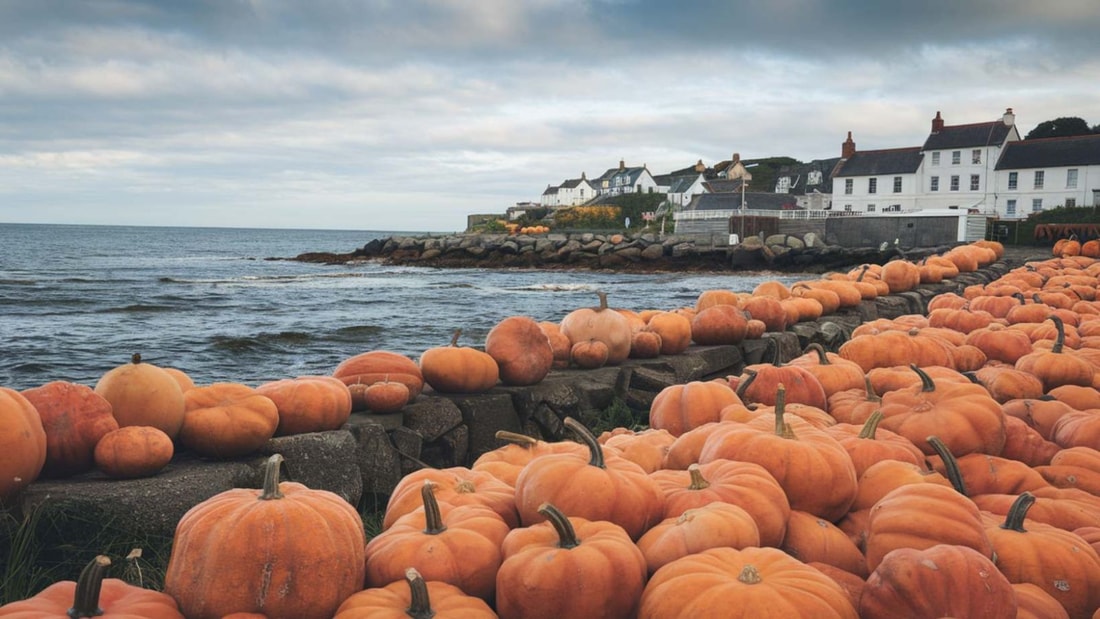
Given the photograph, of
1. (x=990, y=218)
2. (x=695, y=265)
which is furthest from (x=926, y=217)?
(x=695, y=265)

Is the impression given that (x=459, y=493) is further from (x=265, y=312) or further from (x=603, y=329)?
(x=265, y=312)

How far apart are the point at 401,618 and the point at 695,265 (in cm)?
3637

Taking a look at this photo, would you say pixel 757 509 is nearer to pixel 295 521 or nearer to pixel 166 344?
pixel 295 521

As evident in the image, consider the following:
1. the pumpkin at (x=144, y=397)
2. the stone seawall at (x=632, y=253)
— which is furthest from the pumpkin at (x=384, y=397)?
the stone seawall at (x=632, y=253)

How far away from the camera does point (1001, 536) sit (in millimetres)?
2158

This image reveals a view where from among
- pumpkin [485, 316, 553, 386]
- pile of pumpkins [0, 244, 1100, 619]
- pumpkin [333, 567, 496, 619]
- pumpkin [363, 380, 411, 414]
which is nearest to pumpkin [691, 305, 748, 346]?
pumpkin [485, 316, 553, 386]

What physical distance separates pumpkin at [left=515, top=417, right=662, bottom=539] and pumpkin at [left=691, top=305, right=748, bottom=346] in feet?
17.2

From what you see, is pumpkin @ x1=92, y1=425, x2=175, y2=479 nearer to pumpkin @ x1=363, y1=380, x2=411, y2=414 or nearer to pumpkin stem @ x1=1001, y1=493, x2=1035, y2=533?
pumpkin @ x1=363, y1=380, x2=411, y2=414

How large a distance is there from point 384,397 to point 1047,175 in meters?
54.4

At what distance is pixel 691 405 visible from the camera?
3.89m

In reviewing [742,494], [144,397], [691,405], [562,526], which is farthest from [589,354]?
[562,526]

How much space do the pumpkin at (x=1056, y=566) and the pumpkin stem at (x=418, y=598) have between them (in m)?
1.41

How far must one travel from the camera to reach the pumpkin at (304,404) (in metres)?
4.27

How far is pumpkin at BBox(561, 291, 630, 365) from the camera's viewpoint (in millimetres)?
6430
